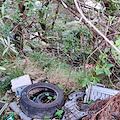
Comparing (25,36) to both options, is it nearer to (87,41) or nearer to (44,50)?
(44,50)

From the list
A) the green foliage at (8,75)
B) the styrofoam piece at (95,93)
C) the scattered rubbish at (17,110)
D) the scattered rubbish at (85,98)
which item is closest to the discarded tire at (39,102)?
the scattered rubbish at (17,110)

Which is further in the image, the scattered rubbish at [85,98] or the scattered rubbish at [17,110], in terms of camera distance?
the scattered rubbish at [17,110]

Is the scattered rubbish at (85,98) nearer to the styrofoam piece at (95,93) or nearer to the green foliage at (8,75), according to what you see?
the styrofoam piece at (95,93)

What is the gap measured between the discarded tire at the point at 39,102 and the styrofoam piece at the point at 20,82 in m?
0.32

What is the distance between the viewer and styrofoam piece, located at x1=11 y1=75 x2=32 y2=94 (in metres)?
3.33

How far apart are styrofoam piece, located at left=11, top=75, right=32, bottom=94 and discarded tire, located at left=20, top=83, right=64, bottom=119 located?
32 cm

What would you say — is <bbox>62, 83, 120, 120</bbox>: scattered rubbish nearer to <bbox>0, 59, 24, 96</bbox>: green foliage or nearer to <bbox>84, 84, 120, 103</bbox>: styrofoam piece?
<bbox>84, 84, 120, 103</bbox>: styrofoam piece

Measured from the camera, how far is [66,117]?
257 cm

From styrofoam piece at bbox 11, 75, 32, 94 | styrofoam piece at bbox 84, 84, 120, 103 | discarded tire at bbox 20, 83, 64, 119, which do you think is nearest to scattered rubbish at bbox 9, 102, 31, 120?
discarded tire at bbox 20, 83, 64, 119

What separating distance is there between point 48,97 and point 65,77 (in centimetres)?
74

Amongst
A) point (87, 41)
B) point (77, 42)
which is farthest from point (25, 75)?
point (87, 41)

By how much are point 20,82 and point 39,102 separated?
717mm

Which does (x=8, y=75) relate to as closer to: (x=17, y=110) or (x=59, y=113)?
(x=17, y=110)

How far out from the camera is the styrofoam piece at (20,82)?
3.33m
